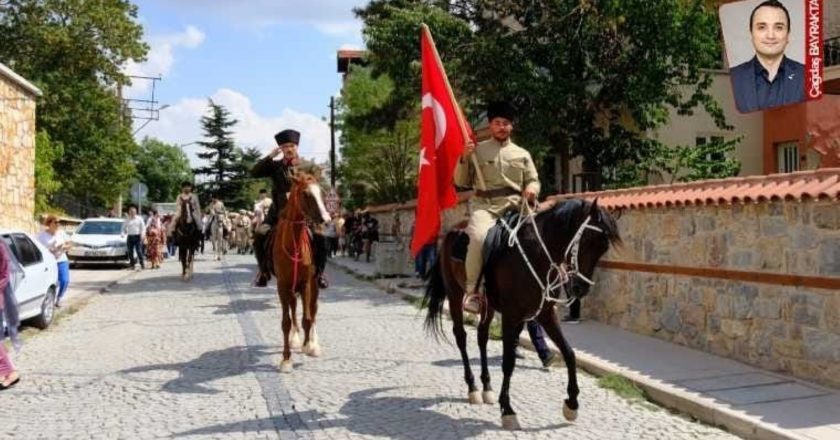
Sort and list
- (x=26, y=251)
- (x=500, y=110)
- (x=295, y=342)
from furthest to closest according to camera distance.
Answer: (x=26, y=251) < (x=295, y=342) < (x=500, y=110)

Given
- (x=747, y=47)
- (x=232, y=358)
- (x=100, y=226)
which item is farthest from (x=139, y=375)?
(x=100, y=226)

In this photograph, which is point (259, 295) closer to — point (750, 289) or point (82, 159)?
point (750, 289)

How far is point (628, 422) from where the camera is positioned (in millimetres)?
7090

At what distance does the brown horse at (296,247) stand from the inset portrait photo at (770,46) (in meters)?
11.9

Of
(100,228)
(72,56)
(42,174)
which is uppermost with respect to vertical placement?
(72,56)

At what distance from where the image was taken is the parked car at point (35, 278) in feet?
38.8

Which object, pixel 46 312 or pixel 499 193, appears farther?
pixel 46 312

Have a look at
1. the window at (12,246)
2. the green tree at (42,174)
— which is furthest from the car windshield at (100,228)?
the window at (12,246)

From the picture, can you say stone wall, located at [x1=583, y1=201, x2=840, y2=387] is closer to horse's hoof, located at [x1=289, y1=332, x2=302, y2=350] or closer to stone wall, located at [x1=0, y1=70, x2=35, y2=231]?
horse's hoof, located at [x1=289, y1=332, x2=302, y2=350]

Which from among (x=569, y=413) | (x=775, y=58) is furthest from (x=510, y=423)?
(x=775, y=58)

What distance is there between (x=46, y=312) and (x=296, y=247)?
5.58m

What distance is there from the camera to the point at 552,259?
693 cm

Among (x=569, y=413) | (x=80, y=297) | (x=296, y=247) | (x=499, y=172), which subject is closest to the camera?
(x=569, y=413)

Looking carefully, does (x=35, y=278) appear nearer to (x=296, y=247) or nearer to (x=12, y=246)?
(x=12, y=246)
